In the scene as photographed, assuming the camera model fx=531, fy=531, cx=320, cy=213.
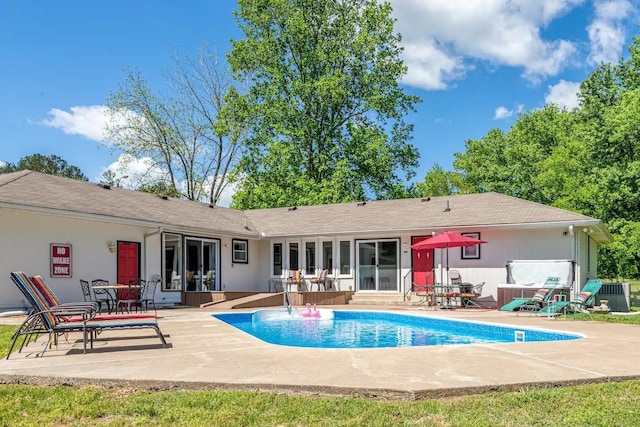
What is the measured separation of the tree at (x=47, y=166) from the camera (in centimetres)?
6084

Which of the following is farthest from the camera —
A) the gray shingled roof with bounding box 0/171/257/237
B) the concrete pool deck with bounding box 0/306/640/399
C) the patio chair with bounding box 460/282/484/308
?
the patio chair with bounding box 460/282/484/308

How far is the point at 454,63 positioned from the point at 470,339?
2870 centimetres

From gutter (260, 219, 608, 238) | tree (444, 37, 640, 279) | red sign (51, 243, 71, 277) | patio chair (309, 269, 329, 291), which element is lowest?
patio chair (309, 269, 329, 291)

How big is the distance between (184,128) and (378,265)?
853 inches

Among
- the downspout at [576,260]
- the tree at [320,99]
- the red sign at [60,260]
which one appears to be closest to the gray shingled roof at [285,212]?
the downspout at [576,260]

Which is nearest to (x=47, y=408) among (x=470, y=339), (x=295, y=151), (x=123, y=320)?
(x=123, y=320)

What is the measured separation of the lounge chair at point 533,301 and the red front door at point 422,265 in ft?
13.2

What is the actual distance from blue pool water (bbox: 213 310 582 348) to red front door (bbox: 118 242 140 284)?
409 cm

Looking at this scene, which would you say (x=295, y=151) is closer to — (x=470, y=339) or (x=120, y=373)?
(x=470, y=339)

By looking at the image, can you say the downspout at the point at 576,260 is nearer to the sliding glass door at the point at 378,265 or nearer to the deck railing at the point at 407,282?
the deck railing at the point at 407,282

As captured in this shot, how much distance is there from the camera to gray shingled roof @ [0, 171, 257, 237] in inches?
560

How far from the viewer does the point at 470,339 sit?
11.2 meters

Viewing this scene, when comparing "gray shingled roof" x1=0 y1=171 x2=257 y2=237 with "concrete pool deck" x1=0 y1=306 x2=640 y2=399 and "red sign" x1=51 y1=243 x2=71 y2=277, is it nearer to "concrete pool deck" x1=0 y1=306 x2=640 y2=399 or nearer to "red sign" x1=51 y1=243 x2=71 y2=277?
"red sign" x1=51 y1=243 x2=71 y2=277

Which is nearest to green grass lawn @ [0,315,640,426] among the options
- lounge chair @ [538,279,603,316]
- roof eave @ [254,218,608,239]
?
lounge chair @ [538,279,603,316]
